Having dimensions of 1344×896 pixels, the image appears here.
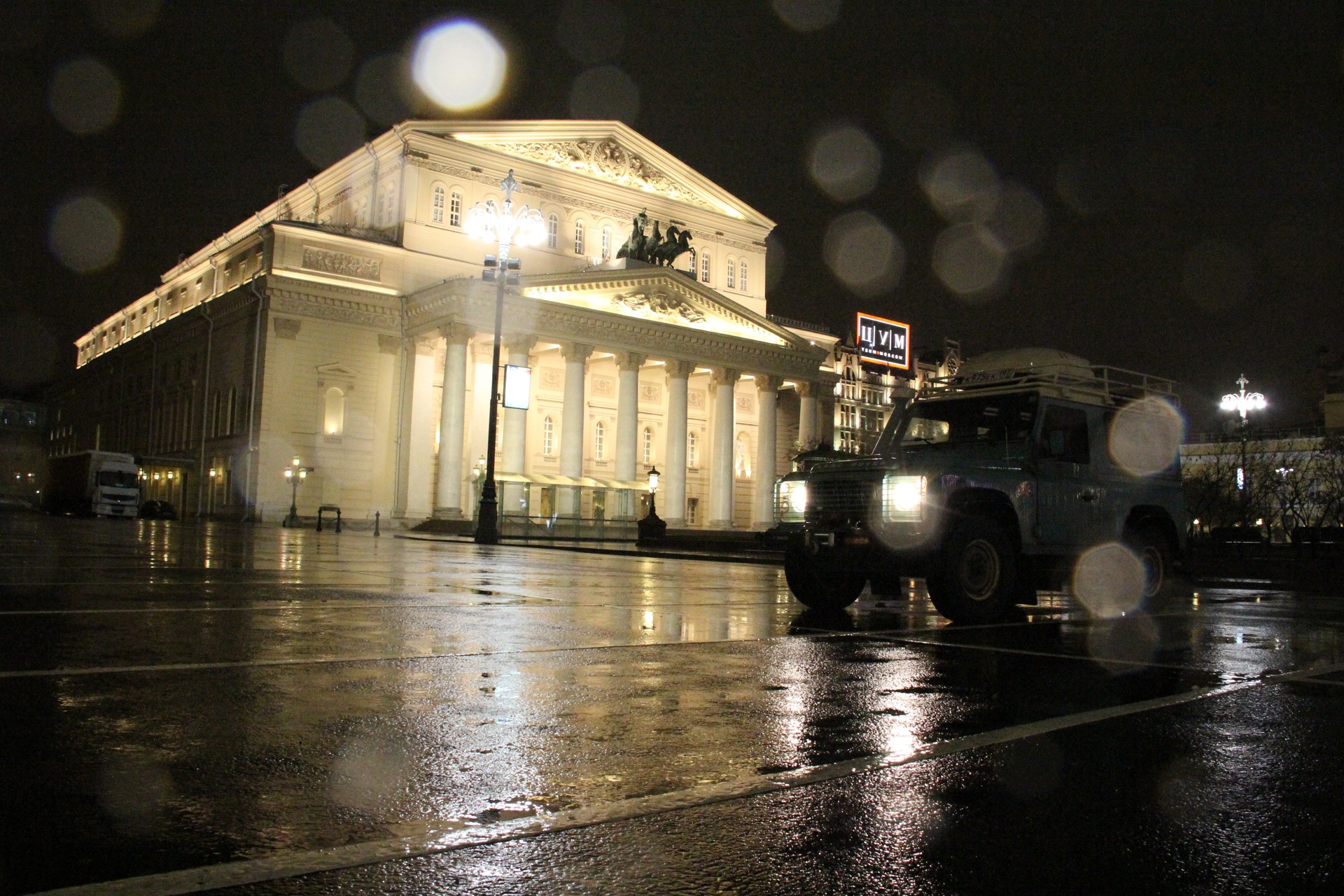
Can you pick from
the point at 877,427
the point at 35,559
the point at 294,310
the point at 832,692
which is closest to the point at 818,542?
the point at 832,692

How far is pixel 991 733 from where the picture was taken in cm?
510

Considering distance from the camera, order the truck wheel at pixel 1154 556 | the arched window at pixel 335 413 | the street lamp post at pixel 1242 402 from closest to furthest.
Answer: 1. the truck wheel at pixel 1154 556
2. the arched window at pixel 335 413
3. the street lamp post at pixel 1242 402

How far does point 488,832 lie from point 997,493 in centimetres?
932

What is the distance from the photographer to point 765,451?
65.7 meters

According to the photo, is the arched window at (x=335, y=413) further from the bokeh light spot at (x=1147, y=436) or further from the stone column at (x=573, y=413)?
the bokeh light spot at (x=1147, y=436)

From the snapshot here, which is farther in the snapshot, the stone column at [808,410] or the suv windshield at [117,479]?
the stone column at [808,410]

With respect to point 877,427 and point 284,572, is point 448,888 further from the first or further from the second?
point 877,427

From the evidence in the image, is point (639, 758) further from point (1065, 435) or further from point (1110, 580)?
point (1110, 580)

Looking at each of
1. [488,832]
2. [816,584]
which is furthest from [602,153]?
[488,832]

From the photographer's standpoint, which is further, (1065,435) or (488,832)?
(1065,435)

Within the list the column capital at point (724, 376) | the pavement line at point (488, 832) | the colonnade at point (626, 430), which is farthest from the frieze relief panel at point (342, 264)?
the pavement line at point (488, 832)

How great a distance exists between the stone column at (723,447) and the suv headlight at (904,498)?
172 ft

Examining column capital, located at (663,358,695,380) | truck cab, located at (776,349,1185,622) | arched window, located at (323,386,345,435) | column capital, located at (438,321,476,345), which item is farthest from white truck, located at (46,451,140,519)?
truck cab, located at (776,349,1185,622)

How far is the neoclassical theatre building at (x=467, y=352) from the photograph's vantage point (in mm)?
54375
